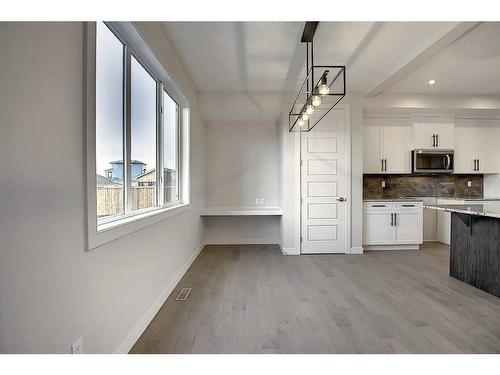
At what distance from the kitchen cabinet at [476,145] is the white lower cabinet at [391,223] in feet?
4.86

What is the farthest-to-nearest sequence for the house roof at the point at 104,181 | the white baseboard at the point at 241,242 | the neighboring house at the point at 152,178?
the white baseboard at the point at 241,242 < the neighboring house at the point at 152,178 < the house roof at the point at 104,181

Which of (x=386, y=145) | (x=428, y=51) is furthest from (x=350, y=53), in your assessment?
(x=386, y=145)

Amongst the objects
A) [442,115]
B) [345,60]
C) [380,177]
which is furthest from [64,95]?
[442,115]

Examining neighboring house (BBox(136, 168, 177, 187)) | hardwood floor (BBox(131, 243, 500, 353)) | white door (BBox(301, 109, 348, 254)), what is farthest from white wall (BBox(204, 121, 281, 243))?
neighboring house (BBox(136, 168, 177, 187))

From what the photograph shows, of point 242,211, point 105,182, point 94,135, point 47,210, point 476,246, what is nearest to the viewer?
point 47,210

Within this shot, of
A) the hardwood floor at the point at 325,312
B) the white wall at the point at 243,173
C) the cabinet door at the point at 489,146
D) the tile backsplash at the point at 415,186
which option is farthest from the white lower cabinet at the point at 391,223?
the cabinet door at the point at 489,146

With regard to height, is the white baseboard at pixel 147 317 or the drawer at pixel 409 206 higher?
the drawer at pixel 409 206

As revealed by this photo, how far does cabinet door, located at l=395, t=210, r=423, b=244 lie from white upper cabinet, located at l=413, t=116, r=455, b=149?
1.28 meters

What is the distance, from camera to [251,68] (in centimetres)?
362

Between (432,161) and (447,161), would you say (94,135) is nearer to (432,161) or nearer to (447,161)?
(432,161)

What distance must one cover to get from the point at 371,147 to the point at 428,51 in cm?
226

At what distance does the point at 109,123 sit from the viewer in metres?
1.86

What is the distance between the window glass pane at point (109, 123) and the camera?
173 cm

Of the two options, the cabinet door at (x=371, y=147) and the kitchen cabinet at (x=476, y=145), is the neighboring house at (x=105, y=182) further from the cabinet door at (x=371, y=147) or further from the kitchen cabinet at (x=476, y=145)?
the kitchen cabinet at (x=476, y=145)
